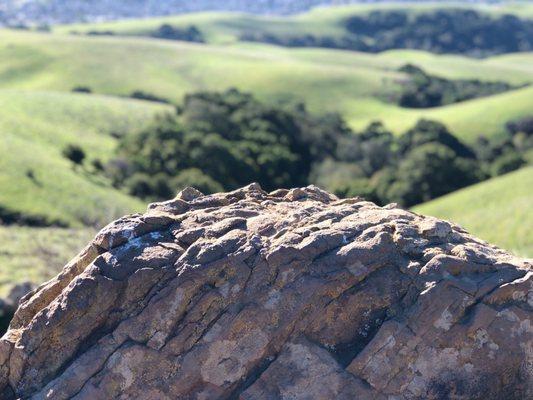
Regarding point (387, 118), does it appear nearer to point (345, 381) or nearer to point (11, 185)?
point (11, 185)

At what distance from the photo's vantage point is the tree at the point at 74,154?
76625 millimetres

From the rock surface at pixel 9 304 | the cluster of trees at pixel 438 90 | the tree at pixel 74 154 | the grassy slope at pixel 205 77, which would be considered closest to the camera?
the rock surface at pixel 9 304

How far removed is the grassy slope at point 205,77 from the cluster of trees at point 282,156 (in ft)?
51.8

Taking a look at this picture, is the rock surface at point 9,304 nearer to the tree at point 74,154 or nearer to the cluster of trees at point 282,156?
the cluster of trees at point 282,156

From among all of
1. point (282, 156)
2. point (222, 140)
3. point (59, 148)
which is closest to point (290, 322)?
point (59, 148)

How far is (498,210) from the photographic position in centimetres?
5938

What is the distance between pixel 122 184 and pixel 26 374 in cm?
6064

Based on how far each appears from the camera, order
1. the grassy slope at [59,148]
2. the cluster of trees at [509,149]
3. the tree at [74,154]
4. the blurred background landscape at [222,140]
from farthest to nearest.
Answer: the cluster of trees at [509,149] → the tree at [74,154] → the grassy slope at [59,148] → the blurred background landscape at [222,140]

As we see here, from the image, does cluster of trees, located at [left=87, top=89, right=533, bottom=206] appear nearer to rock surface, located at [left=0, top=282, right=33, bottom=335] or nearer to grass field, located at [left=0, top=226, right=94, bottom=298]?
grass field, located at [left=0, top=226, right=94, bottom=298]

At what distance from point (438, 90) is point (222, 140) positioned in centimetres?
7392

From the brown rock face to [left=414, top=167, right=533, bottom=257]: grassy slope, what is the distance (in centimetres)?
2907

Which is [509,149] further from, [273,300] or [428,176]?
[273,300]

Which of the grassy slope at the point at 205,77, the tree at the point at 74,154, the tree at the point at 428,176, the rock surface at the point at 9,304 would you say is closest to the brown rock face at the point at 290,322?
the rock surface at the point at 9,304

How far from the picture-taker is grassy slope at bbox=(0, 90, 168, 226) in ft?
191
